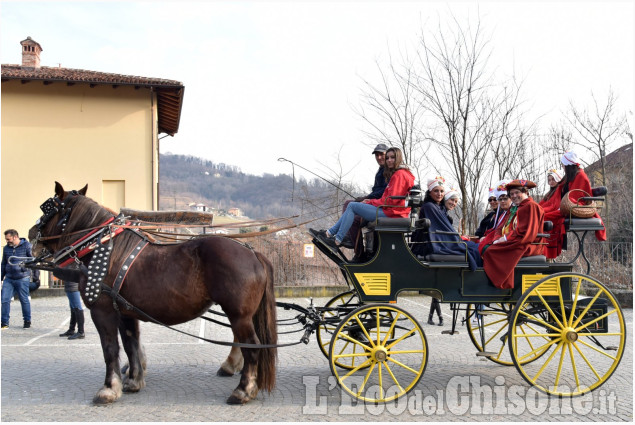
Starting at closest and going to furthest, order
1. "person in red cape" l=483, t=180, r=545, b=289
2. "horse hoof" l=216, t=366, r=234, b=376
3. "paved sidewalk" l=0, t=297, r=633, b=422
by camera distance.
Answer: "paved sidewalk" l=0, t=297, r=633, b=422
"person in red cape" l=483, t=180, r=545, b=289
"horse hoof" l=216, t=366, r=234, b=376

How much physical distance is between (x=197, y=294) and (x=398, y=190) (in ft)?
7.22

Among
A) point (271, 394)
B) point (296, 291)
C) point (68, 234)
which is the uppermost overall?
point (68, 234)

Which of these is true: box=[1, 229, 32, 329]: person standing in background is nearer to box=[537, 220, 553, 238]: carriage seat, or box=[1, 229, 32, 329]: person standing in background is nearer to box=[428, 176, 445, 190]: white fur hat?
box=[428, 176, 445, 190]: white fur hat

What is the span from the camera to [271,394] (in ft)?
17.3

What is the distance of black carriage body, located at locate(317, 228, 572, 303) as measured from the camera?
17.2 ft

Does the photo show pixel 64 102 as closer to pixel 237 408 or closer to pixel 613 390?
pixel 237 408

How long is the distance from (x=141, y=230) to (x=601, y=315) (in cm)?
480

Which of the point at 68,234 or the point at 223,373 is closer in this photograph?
the point at 68,234

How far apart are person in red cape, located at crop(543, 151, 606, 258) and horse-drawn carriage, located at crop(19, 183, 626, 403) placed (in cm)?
28

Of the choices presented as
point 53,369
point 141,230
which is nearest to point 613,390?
point 141,230

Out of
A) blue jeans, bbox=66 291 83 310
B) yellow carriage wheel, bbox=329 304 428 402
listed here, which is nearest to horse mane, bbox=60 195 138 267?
yellow carriage wheel, bbox=329 304 428 402

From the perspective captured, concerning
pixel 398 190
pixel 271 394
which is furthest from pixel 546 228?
pixel 271 394

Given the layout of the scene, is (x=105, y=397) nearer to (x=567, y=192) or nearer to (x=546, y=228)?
(x=546, y=228)

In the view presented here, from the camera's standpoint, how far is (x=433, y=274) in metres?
5.38
